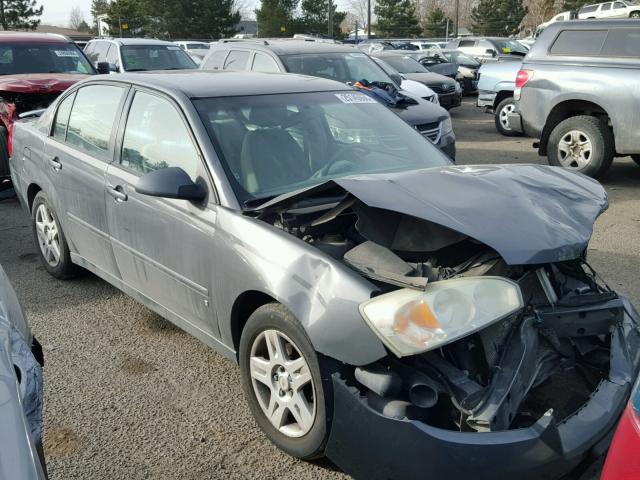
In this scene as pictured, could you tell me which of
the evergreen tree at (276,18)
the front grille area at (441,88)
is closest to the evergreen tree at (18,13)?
the evergreen tree at (276,18)

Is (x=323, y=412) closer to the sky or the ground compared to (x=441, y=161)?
closer to the ground

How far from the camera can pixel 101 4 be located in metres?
74.8

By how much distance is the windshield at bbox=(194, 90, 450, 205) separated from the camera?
137 inches

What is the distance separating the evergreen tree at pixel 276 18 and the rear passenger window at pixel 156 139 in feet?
160

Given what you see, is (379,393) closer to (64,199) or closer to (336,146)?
(336,146)

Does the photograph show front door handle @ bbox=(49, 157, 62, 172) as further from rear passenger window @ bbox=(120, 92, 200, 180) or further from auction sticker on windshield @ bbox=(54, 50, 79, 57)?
auction sticker on windshield @ bbox=(54, 50, 79, 57)

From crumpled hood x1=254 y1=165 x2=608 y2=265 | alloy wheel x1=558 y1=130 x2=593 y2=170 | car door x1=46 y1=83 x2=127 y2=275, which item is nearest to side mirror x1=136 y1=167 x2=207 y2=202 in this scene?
crumpled hood x1=254 y1=165 x2=608 y2=265

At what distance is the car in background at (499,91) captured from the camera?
1214 cm

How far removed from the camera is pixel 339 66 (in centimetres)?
920

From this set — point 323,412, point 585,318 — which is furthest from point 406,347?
point 585,318

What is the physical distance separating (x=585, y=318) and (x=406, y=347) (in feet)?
2.78

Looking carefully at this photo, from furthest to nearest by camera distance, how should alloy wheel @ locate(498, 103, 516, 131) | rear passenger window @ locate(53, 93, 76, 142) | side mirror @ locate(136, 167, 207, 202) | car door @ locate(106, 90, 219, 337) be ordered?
alloy wheel @ locate(498, 103, 516, 131)
rear passenger window @ locate(53, 93, 76, 142)
car door @ locate(106, 90, 219, 337)
side mirror @ locate(136, 167, 207, 202)

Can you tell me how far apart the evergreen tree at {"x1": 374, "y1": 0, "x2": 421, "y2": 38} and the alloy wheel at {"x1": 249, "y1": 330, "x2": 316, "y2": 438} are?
6121 cm

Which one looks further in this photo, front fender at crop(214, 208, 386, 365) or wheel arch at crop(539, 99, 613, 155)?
wheel arch at crop(539, 99, 613, 155)
